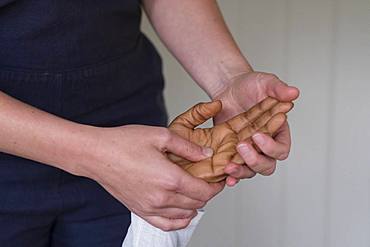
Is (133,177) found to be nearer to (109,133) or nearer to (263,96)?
(109,133)

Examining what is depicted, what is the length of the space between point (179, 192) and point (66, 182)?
0.77 ft

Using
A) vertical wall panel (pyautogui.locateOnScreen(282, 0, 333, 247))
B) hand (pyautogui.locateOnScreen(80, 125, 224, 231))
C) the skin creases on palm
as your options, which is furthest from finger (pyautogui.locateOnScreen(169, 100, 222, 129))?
vertical wall panel (pyautogui.locateOnScreen(282, 0, 333, 247))

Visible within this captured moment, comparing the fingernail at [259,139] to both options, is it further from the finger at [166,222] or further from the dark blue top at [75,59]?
the dark blue top at [75,59]

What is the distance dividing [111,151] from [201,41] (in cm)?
34

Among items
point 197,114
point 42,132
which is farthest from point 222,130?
point 42,132

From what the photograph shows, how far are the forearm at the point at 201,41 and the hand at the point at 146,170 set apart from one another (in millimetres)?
236

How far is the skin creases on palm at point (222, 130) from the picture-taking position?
0.89m

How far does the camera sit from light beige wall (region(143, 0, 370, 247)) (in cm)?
175

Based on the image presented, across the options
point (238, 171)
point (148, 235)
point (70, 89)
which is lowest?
point (148, 235)

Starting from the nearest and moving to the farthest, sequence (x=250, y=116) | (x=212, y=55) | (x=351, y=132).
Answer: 1. (x=250, y=116)
2. (x=212, y=55)
3. (x=351, y=132)

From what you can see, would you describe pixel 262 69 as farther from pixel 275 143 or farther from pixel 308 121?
pixel 275 143

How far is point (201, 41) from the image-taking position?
3.61 ft

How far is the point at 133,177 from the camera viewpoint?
0.84 metres

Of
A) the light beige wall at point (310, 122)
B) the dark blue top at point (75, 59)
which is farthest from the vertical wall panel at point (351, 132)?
the dark blue top at point (75, 59)
